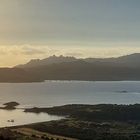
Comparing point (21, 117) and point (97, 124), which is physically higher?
point (21, 117)

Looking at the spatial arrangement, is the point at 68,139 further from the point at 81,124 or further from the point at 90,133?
the point at 81,124

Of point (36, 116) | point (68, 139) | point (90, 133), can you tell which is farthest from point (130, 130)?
point (36, 116)

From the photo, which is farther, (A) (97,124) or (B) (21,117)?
(B) (21,117)

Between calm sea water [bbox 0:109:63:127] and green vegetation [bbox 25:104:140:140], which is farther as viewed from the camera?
calm sea water [bbox 0:109:63:127]

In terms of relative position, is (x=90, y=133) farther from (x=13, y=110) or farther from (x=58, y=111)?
(x=13, y=110)

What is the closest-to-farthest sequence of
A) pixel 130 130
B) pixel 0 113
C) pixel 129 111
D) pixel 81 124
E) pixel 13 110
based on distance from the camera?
pixel 130 130 < pixel 81 124 < pixel 129 111 < pixel 0 113 < pixel 13 110

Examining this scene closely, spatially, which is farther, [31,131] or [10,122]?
[10,122]

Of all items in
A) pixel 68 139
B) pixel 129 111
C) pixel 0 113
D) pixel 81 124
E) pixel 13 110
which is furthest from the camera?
pixel 13 110

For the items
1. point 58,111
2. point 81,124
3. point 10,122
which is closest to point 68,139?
point 81,124

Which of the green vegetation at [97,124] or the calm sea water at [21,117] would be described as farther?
the calm sea water at [21,117]
